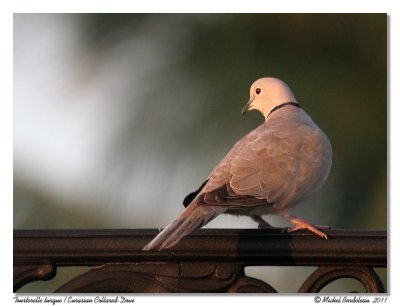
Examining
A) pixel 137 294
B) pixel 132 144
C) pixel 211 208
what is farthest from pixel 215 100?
pixel 137 294

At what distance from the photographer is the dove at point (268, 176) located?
3508 millimetres

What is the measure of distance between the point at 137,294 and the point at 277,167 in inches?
41.2

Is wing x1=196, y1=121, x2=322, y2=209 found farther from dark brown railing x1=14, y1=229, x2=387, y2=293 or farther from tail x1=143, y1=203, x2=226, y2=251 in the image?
dark brown railing x1=14, y1=229, x2=387, y2=293

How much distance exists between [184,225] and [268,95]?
1613mm

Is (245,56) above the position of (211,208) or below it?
above

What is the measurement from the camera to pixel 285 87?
15.2ft

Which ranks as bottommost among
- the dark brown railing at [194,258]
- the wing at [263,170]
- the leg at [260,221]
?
the dark brown railing at [194,258]

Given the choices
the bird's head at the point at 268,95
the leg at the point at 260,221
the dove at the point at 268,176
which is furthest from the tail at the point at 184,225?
the bird's head at the point at 268,95

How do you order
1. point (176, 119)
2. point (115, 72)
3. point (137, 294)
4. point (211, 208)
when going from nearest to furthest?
point (137, 294), point (211, 208), point (115, 72), point (176, 119)

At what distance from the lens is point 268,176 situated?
3.76 metres

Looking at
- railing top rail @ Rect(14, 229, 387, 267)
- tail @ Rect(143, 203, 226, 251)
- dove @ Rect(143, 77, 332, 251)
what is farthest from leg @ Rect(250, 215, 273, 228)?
railing top rail @ Rect(14, 229, 387, 267)

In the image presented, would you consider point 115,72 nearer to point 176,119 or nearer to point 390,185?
point 176,119

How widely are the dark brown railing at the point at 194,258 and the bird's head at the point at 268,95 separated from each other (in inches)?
66.5

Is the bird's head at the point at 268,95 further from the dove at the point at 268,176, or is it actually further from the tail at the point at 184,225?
the tail at the point at 184,225
